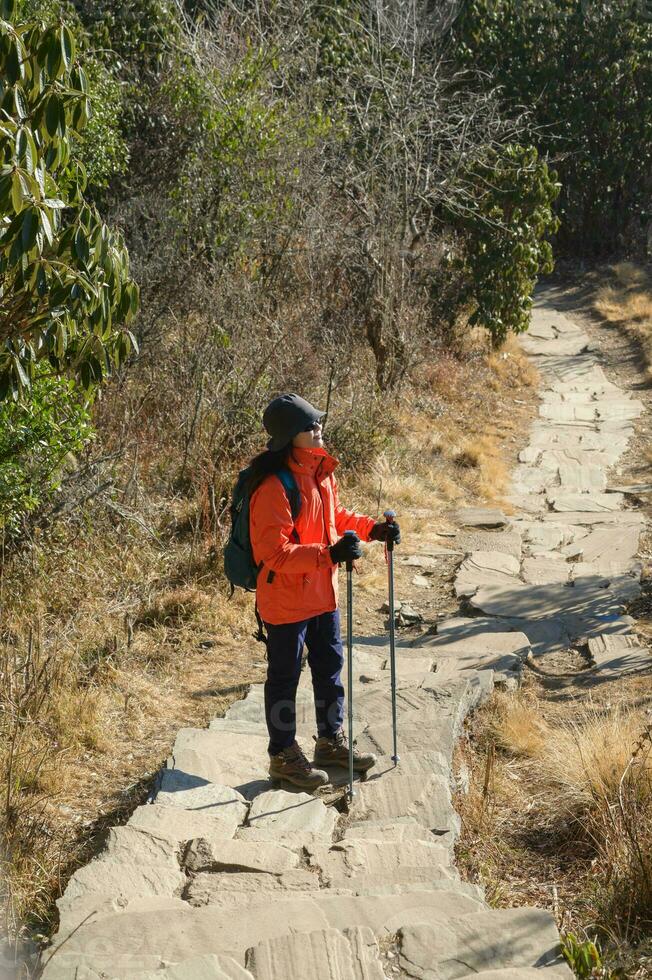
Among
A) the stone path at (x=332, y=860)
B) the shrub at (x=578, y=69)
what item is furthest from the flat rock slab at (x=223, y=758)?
the shrub at (x=578, y=69)

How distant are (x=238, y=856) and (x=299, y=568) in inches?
42.9

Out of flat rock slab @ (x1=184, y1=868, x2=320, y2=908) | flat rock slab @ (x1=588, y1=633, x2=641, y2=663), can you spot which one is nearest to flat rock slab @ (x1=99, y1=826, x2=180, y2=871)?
flat rock slab @ (x1=184, y1=868, x2=320, y2=908)

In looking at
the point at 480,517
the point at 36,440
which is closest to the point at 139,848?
the point at 36,440

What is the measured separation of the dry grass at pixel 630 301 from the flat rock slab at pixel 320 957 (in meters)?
13.9

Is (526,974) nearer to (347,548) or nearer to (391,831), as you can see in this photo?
(391,831)

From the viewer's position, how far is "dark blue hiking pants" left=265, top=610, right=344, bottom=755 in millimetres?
4211

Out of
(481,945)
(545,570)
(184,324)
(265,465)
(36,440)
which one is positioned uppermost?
(265,465)

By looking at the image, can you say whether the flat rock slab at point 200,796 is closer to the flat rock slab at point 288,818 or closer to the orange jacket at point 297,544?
the flat rock slab at point 288,818

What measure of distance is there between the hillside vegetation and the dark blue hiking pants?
2.54 feet

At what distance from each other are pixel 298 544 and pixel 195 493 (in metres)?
3.90

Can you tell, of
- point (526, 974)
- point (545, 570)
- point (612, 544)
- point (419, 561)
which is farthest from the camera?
point (612, 544)

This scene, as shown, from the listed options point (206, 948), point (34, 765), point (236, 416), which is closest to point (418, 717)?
point (34, 765)

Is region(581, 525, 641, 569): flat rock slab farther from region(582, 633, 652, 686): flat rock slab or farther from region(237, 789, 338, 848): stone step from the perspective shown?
region(237, 789, 338, 848): stone step

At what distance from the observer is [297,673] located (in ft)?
14.0
